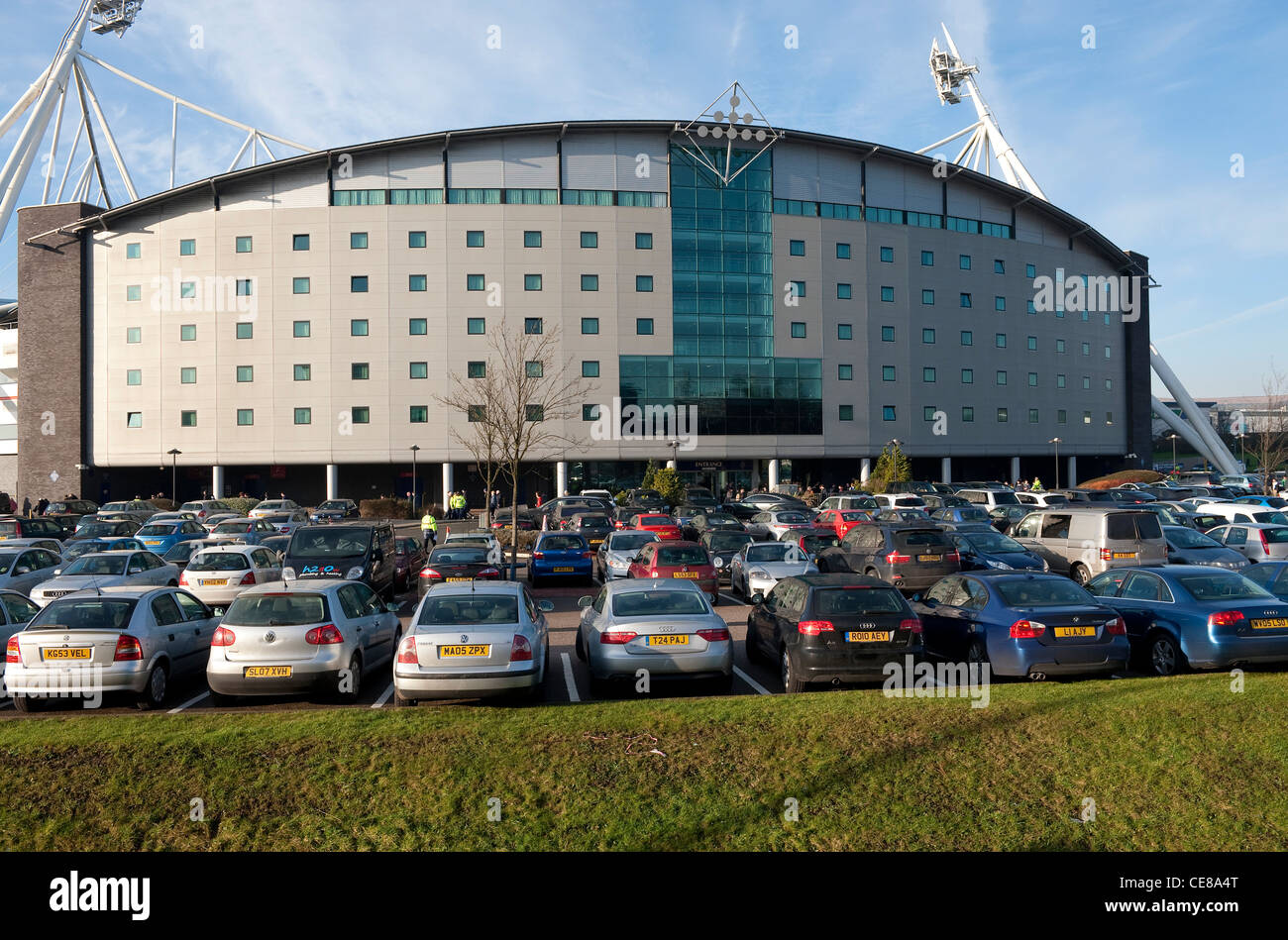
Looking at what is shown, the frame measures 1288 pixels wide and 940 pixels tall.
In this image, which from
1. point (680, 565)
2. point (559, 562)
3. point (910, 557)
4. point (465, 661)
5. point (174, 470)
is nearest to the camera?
point (465, 661)

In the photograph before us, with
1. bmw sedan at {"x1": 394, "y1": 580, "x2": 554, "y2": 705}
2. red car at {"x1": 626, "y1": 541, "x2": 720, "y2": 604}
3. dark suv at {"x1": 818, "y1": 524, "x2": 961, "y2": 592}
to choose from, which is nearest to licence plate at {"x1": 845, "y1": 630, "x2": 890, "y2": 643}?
bmw sedan at {"x1": 394, "y1": 580, "x2": 554, "y2": 705}

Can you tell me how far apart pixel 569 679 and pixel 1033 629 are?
5.68m

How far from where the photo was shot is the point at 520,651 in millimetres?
9109

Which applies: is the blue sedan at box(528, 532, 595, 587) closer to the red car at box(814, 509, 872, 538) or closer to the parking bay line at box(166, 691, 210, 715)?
the red car at box(814, 509, 872, 538)

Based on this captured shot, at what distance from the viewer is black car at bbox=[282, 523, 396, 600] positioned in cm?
1769

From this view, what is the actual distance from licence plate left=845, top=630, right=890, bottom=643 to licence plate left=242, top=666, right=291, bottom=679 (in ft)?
20.6

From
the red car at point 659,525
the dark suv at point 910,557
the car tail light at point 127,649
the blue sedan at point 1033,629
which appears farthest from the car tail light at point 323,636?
the red car at point 659,525

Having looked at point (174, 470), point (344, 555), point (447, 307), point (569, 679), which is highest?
point (447, 307)

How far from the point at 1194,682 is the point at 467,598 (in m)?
7.79

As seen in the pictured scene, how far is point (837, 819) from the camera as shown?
6.62 meters

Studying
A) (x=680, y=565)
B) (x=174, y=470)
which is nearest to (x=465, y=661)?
(x=680, y=565)

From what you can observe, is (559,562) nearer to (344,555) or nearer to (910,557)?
(344,555)

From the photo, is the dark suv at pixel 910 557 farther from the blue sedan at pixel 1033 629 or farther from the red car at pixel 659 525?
the red car at pixel 659 525

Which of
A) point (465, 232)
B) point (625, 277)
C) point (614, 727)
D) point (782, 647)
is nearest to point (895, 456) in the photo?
point (625, 277)
